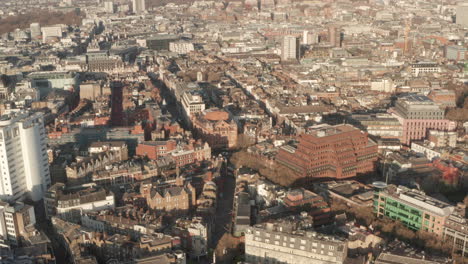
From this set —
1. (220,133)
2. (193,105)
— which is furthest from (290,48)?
(220,133)

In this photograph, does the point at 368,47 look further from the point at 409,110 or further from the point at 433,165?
the point at 433,165

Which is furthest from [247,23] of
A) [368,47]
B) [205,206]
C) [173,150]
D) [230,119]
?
[205,206]

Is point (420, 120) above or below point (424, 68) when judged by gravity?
below

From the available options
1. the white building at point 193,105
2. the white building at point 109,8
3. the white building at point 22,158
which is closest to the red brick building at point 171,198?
the white building at point 22,158

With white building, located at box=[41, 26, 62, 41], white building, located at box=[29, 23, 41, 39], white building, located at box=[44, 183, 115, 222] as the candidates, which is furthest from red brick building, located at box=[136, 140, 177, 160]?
white building, located at box=[29, 23, 41, 39]

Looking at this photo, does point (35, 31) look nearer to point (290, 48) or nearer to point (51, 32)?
point (51, 32)
